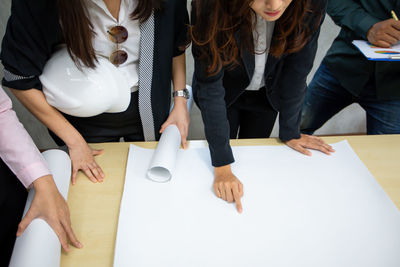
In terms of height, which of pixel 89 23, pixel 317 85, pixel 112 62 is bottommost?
pixel 317 85

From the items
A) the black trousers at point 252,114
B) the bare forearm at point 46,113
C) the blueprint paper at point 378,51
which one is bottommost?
the black trousers at point 252,114

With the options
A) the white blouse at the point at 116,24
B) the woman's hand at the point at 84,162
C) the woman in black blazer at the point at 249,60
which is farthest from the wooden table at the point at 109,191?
the white blouse at the point at 116,24

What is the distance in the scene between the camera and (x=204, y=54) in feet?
2.25

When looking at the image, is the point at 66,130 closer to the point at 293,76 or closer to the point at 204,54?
the point at 204,54

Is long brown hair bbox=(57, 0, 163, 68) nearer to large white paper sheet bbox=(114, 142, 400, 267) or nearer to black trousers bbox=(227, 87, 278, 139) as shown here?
large white paper sheet bbox=(114, 142, 400, 267)

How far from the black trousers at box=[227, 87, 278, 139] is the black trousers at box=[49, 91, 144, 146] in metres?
0.32

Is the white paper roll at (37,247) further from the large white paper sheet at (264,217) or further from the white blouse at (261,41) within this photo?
the white blouse at (261,41)

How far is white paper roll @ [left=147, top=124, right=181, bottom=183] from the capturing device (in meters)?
0.72

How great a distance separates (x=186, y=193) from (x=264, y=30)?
461mm

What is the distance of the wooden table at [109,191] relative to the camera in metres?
0.59

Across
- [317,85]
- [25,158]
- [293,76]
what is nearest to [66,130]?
[25,158]

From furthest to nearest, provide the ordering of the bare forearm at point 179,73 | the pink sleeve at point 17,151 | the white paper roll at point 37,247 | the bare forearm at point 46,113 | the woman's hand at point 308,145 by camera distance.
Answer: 1. the bare forearm at point 179,73
2. the woman's hand at point 308,145
3. the bare forearm at point 46,113
4. the pink sleeve at point 17,151
5. the white paper roll at point 37,247

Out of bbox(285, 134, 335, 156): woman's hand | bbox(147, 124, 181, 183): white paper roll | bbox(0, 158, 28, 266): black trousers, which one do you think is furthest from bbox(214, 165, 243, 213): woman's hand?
bbox(0, 158, 28, 266): black trousers

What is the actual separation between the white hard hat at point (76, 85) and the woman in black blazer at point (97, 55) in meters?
0.02
